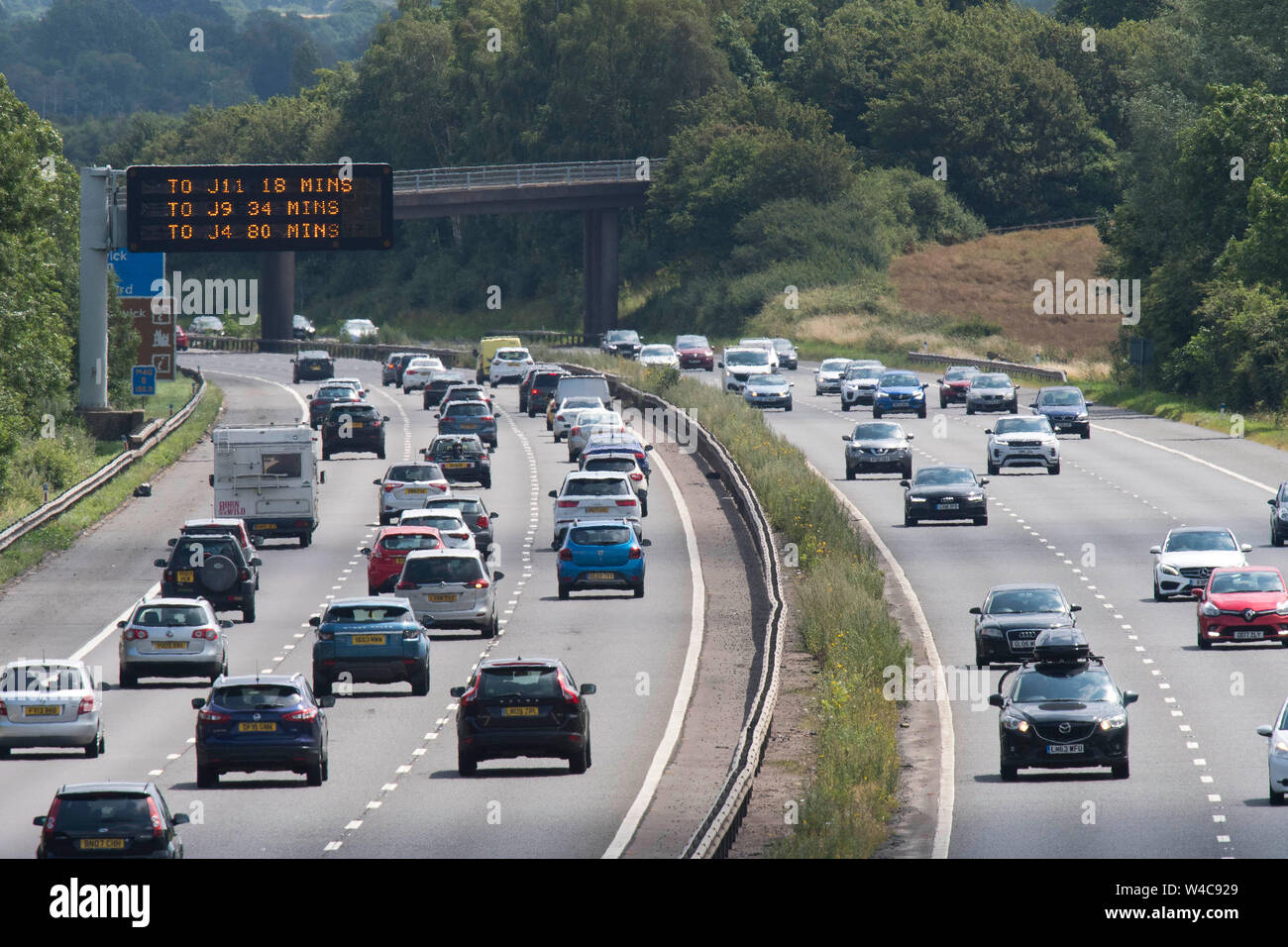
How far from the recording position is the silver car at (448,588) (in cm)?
3950

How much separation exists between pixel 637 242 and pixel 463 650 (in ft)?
384

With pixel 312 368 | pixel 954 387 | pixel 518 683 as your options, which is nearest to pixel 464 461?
pixel 954 387

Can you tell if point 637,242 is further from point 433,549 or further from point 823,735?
point 823,735

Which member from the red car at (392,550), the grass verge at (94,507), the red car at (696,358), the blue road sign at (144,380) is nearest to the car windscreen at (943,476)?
the red car at (392,550)

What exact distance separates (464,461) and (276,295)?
71794mm

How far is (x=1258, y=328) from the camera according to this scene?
82.1m

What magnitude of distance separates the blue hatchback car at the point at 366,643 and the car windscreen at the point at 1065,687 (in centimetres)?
1004

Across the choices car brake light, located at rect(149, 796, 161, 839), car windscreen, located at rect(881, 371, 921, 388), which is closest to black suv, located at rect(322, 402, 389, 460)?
car windscreen, located at rect(881, 371, 921, 388)

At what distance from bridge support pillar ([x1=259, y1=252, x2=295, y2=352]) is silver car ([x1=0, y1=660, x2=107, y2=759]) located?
99398mm

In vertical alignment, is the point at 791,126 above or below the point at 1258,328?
above

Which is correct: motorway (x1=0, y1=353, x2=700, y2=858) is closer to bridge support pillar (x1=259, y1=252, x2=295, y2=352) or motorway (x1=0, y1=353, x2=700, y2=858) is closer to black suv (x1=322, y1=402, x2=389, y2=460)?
black suv (x1=322, y1=402, x2=389, y2=460)

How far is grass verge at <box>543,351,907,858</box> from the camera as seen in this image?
24234mm

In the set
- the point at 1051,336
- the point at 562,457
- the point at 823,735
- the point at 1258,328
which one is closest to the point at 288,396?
the point at 562,457

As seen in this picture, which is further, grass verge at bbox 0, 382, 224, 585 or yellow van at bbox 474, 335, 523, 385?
yellow van at bbox 474, 335, 523, 385
